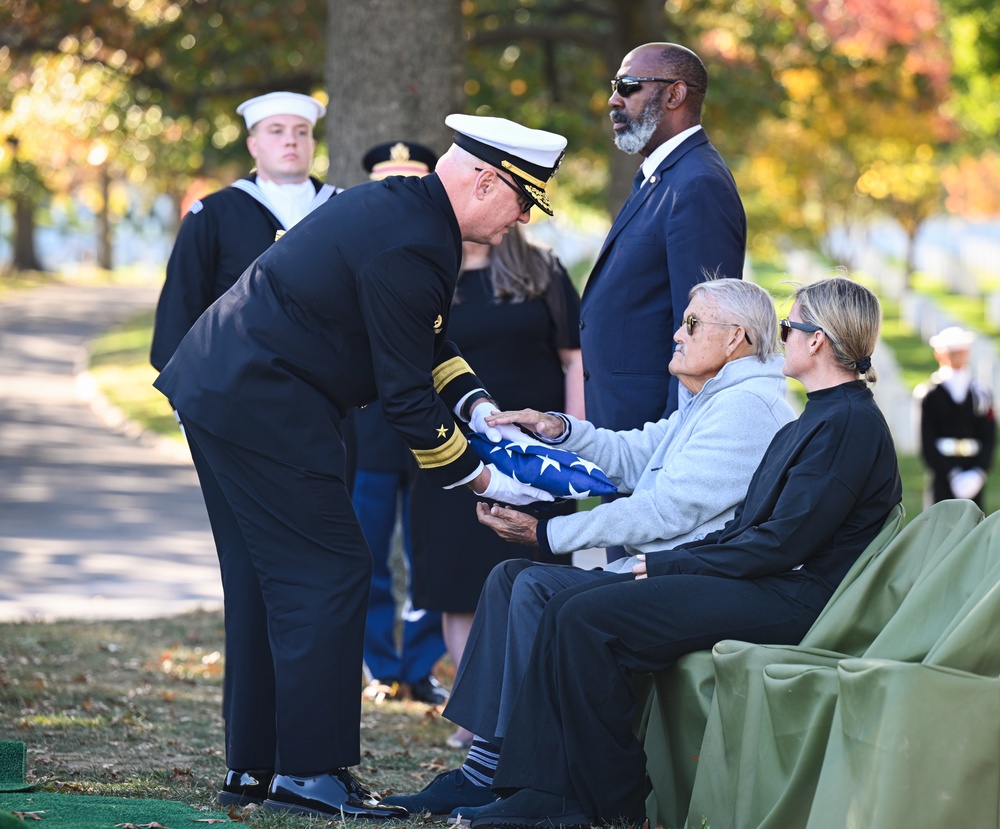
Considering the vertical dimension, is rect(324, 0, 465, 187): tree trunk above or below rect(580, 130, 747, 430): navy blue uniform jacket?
above

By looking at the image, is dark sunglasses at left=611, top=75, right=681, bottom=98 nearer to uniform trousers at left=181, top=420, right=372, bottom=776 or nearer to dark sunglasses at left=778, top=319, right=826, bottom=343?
dark sunglasses at left=778, top=319, right=826, bottom=343

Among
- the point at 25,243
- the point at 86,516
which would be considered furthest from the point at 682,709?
the point at 25,243

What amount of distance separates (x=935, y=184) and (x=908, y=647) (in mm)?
30779

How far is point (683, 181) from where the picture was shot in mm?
5074

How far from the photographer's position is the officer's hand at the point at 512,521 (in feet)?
15.3

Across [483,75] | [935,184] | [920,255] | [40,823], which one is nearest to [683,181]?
[40,823]

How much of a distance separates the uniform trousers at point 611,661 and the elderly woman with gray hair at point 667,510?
22 cm

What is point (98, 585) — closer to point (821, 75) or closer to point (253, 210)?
point (253, 210)

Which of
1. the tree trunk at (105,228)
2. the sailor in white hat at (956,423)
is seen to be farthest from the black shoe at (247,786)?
the tree trunk at (105,228)

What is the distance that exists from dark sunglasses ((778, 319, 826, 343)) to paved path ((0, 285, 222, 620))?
5621 millimetres

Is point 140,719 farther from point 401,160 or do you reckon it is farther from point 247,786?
point 401,160

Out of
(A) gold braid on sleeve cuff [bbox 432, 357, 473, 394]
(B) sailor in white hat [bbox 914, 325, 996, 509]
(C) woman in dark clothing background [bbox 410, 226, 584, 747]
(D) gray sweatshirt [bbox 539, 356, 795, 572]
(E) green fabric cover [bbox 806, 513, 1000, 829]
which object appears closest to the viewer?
(E) green fabric cover [bbox 806, 513, 1000, 829]

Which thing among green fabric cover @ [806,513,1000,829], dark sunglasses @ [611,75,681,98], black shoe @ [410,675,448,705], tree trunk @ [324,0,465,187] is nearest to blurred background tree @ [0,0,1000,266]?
tree trunk @ [324,0,465,187]

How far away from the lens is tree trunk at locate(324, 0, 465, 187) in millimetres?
8297
